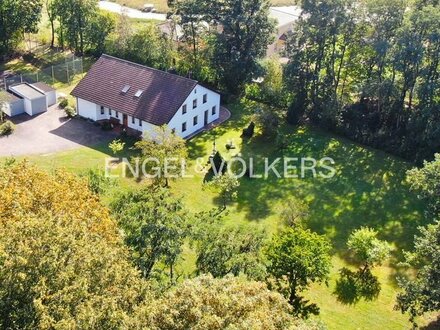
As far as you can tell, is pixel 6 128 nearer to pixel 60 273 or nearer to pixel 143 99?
pixel 143 99

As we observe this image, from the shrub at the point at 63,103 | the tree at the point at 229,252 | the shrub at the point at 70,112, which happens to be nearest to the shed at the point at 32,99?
the shrub at the point at 63,103

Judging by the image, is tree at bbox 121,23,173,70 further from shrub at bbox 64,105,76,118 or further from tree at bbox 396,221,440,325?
tree at bbox 396,221,440,325

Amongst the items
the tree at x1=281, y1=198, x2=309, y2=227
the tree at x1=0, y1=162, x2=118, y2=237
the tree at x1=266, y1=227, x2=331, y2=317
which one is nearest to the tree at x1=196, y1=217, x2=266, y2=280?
the tree at x1=266, y1=227, x2=331, y2=317

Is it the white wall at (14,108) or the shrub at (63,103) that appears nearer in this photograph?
the white wall at (14,108)

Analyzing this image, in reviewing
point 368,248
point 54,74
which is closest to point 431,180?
point 368,248

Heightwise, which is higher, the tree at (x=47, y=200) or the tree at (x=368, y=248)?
the tree at (x=47, y=200)

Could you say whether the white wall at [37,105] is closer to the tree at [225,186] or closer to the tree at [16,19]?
the tree at [16,19]
